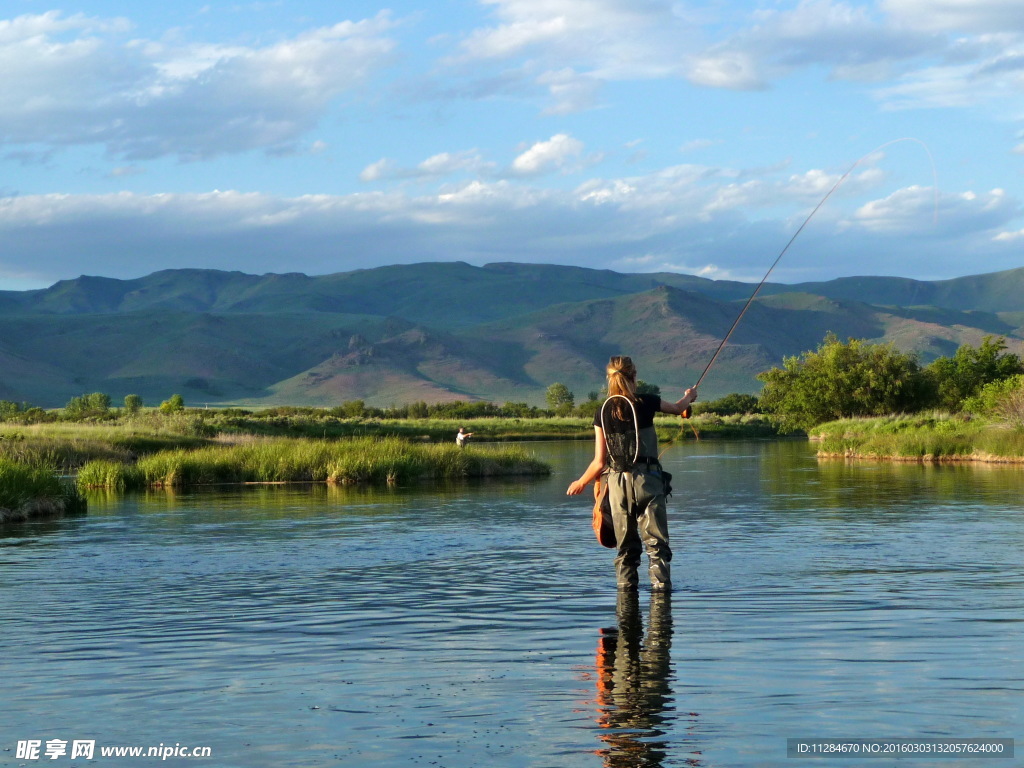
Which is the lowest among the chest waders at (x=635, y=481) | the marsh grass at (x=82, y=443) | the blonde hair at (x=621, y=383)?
the marsh grass at (x=82, y=443)

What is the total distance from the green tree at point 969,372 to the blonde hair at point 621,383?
169ft

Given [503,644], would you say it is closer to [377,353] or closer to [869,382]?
[869,382]

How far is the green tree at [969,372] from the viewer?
190ft

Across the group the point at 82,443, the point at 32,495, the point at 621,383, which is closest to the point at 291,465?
the point at 82,443

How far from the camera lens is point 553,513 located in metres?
20.9

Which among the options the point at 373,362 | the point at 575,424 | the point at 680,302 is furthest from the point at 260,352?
the point at 575,424

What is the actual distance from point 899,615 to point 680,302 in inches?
7395

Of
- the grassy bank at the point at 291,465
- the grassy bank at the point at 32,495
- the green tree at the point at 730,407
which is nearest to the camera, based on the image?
the grassy bank at the point at 32,495

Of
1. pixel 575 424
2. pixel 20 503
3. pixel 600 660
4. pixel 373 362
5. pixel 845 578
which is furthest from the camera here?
pixel 373 362

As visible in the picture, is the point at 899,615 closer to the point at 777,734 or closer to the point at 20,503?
the point at 777,734

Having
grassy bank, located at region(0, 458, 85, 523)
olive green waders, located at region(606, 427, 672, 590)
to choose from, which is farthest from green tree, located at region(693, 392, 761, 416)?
olive green waders, located at region(606, 427, 672, 590)

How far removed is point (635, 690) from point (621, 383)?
11.0 feet

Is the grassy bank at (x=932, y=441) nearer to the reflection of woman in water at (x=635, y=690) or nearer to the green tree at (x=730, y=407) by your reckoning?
the reflection of woman in water at (x=635, y=690)

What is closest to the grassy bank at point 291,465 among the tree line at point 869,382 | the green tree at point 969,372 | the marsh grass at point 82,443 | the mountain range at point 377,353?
the marsh grass at point 82,443
